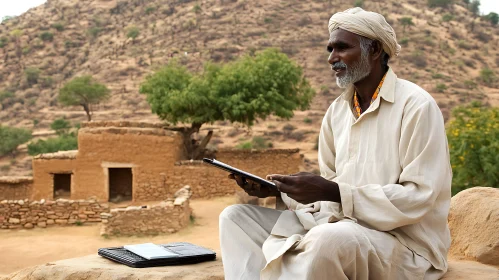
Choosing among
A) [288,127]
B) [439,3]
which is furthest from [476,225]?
[439,3]

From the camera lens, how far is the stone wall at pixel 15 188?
18.9 metres

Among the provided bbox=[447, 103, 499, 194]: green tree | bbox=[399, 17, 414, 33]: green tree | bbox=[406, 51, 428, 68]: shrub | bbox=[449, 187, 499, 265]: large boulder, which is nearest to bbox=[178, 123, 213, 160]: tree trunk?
bbox=[447, 103, 499, 194]: green tree

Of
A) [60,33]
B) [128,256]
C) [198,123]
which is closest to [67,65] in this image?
[60,33]

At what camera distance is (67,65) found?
51969mm

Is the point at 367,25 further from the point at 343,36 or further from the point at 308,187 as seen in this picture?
the point at 308,187

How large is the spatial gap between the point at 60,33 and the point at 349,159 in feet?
187

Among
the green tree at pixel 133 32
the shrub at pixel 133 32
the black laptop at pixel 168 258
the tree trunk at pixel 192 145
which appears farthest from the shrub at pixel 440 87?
the black laptop at pixel 168 258

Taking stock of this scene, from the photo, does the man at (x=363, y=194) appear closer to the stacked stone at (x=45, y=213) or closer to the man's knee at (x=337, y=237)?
the man's knee at (x=337, y=237)

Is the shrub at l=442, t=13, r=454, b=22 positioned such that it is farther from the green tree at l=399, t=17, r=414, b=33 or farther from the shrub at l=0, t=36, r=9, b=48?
the shrub at l=0, t=36, r=9, b=48

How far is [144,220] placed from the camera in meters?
14.4

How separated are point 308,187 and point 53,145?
29.9 metres

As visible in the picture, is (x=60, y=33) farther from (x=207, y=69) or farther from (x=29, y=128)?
(x=207, y=69)

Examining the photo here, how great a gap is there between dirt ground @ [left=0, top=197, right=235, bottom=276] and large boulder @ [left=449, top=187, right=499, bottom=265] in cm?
706

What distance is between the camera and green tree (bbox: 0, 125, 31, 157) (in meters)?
33.8
